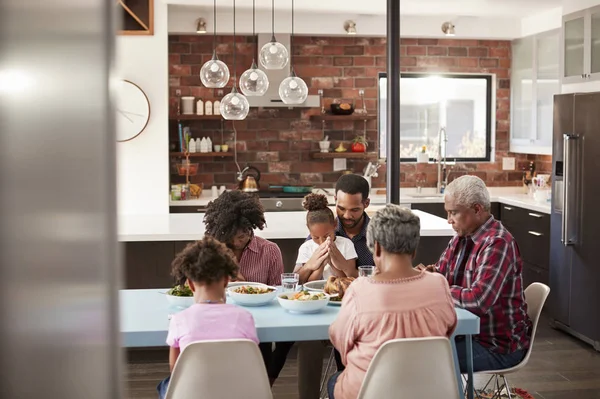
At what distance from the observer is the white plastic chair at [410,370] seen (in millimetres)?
2047

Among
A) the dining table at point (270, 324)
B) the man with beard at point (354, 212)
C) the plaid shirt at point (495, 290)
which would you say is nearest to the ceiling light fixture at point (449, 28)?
the man with beard at point (354, 212)

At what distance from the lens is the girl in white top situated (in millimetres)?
2961

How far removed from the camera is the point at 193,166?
6.65m

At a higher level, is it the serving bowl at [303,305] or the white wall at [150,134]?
the white wall at [150,134]

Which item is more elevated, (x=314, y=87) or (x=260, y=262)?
(x=314, y=87)

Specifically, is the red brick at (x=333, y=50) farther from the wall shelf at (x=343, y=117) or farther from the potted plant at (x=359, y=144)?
the potted plant at (x=359, y=144)

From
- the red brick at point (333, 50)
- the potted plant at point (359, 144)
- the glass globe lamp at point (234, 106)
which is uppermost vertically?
the red brick at point (333, 50)

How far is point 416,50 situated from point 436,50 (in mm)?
198

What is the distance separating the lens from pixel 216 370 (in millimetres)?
2033

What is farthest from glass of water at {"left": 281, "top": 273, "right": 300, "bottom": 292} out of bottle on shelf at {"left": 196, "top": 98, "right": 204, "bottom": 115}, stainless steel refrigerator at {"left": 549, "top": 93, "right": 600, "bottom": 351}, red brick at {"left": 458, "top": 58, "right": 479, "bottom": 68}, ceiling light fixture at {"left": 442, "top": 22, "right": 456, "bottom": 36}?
red brick at {"left": 458, "top": 58, "right": 479, "bottom": 68}

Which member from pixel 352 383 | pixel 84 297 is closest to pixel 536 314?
pixel 352 383

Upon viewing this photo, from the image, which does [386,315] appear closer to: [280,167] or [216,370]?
[216,370]

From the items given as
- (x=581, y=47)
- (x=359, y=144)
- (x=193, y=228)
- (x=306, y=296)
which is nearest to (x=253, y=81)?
(x=193, y=228)

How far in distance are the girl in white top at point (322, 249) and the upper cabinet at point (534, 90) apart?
3530mm
